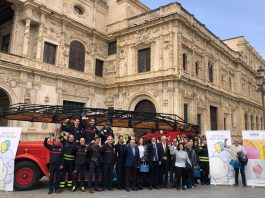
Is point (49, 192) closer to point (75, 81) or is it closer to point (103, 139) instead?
point (103, 139)

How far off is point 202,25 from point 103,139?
1748cm

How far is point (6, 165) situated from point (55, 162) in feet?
5.21

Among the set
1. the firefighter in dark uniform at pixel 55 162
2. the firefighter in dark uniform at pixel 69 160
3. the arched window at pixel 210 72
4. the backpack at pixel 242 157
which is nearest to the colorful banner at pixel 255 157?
the backpack at pixel 242 157

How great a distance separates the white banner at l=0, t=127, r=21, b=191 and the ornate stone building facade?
8.26m

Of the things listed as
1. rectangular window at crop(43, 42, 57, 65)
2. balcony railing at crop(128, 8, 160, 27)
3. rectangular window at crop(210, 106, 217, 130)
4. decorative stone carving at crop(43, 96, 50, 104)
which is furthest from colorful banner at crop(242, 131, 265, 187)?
rectangular window at crop(43, 42, 57, 65)

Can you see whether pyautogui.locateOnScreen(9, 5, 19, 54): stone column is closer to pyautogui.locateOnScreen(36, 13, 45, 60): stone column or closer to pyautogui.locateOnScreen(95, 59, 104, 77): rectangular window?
pyautogui.locateOnScreen(36, 13, 45, 60): stone column

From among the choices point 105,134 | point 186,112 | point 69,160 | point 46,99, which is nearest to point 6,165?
point 69,160

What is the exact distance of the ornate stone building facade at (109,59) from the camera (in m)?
17.3

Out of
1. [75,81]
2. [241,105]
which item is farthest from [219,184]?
[241,105]

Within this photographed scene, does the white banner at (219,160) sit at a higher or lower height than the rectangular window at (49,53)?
lower

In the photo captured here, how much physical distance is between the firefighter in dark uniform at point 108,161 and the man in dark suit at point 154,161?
1373mm

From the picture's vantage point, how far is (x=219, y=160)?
379 inches

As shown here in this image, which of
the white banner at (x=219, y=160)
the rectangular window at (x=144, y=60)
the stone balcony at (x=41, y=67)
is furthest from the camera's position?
the rectangular window at (x=144, y=60)

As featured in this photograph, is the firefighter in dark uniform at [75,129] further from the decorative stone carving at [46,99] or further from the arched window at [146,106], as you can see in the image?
the arched window at [146,106]
